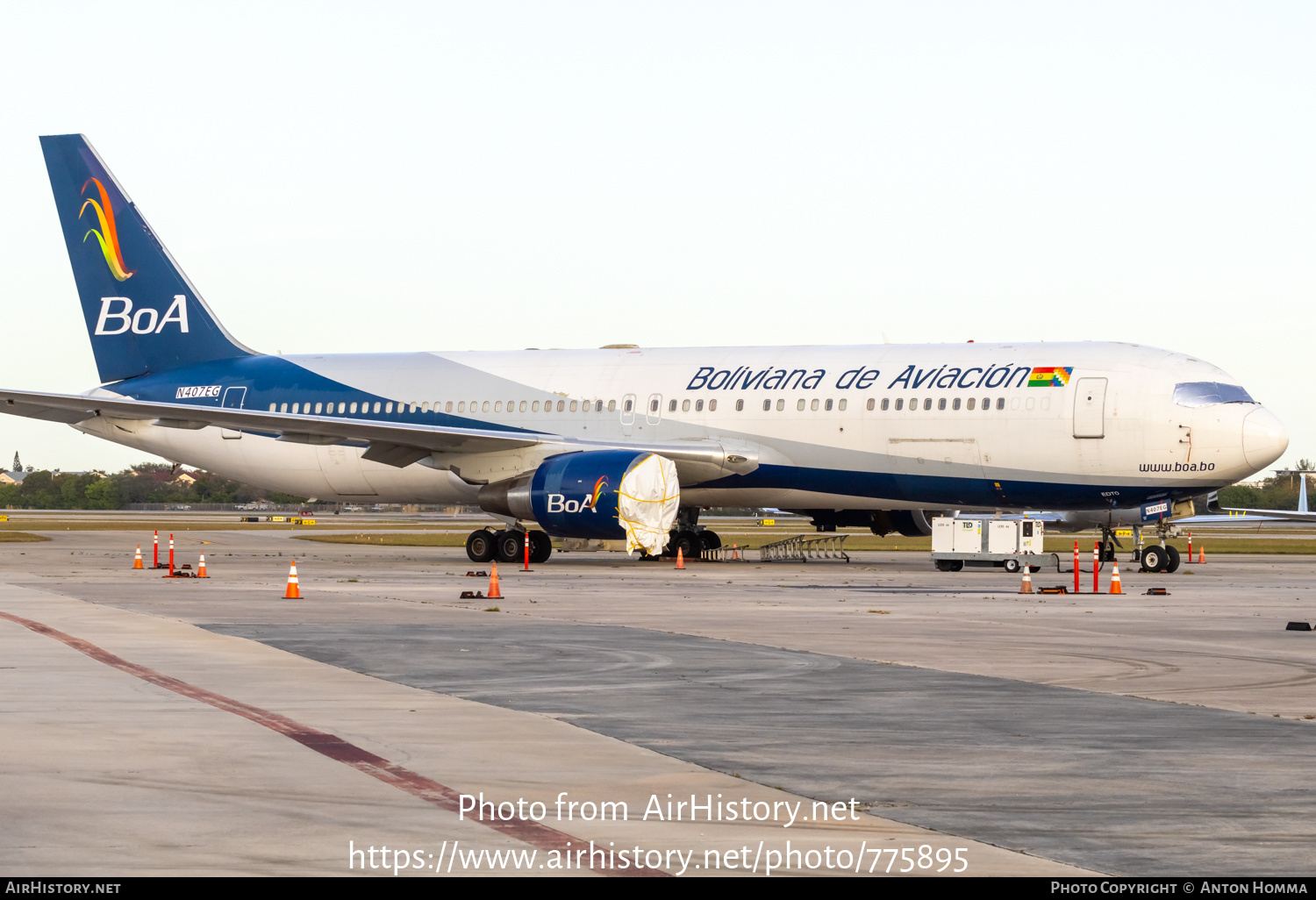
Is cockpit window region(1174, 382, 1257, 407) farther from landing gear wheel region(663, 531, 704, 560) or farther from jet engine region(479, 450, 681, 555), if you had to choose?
landing gear wheel region(663, 531, 704, 560)

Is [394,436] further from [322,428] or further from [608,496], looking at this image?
[608,496]

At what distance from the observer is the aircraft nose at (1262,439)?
1152 inches

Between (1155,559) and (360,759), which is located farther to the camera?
(1155,559)

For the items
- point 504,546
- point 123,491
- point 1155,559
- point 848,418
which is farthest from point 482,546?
point 123,491

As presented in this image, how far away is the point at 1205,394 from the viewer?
2966 cm

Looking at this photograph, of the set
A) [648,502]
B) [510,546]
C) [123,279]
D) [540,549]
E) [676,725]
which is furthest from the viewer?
[123,279]

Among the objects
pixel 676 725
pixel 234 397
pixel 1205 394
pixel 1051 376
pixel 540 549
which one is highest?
pixel 1051 376

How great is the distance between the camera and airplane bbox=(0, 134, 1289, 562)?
98.4ft

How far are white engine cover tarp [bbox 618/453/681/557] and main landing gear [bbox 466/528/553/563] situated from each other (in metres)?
3.69

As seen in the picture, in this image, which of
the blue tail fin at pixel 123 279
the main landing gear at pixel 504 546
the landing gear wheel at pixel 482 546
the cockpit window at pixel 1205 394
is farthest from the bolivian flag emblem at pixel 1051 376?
the blue tail fin at pixel 123 279

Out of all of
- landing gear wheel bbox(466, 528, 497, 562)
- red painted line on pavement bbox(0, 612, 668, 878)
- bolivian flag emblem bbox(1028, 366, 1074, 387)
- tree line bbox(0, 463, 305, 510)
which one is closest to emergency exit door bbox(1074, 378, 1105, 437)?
bolivian flag emblem bbox(1028, 366, 1074, 387)

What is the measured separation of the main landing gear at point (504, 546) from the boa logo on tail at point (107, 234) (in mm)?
11747

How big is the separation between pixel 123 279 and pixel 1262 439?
86.7 feet

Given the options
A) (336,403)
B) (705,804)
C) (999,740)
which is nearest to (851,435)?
(336,403)
